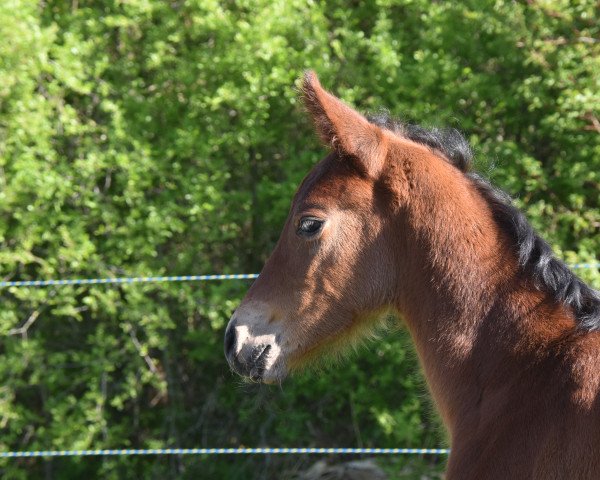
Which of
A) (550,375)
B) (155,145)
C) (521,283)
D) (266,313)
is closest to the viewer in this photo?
(550,375)

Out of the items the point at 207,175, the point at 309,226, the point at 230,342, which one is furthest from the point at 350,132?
the point at 207,175

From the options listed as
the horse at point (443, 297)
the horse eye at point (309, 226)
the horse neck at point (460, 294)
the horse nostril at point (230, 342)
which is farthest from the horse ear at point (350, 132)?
the horse nostril at point (230, 342)

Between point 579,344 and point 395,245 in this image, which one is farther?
point 395,245

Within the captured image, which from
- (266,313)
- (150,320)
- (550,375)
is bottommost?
(150,320)

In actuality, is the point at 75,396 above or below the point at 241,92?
below

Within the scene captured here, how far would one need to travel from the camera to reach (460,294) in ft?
8.87

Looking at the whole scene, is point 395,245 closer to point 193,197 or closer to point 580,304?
point 580,304

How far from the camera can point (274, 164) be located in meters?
6.86

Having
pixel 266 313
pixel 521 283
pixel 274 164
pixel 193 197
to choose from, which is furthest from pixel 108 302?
pixel 521 283

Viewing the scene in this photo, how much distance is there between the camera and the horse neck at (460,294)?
8.59 ft

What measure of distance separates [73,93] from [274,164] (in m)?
1.74

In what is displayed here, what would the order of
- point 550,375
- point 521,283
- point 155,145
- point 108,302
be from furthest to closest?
point 155,145 < point 108,302 < point 521,283 < point 550,375

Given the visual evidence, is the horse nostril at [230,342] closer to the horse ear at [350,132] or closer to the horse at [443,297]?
the horse at [443,297]

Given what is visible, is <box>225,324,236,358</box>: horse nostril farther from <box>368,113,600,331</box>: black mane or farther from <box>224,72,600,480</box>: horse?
<box>368,113,600,331</box>: black mane
